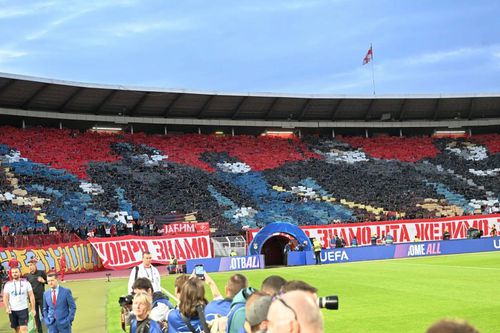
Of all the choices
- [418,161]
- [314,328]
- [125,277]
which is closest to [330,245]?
[125,277]

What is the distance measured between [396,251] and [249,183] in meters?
Answer: 19.6

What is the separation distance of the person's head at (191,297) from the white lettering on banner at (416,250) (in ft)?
122

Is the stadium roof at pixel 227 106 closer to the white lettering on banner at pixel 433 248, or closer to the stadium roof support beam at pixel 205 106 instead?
the stadium roof support beam at pixel 205 106

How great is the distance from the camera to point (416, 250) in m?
42.1

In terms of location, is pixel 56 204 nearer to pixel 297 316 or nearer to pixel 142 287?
pixel 142 287

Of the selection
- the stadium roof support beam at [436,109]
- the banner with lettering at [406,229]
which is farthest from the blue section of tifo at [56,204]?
the stadium roof support beam at [436,109]

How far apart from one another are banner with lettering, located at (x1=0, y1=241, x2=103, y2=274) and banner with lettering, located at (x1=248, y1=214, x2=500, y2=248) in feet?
36.2

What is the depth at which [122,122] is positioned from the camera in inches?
2479

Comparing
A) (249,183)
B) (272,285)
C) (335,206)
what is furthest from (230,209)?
(272,285)

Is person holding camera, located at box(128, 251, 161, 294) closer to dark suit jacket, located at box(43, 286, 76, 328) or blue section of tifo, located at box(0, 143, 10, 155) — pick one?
dark suit jacket, located at box(43, 286, 76, 328)

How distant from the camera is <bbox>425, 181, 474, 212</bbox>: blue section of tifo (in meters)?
57.7

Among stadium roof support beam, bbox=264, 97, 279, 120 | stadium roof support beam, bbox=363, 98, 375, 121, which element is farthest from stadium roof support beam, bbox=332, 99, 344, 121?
stadium roof support beam, bbox=264, 97, 279, 120

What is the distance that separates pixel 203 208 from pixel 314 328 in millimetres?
49124

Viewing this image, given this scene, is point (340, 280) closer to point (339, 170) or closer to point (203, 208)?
point (203, 208)
